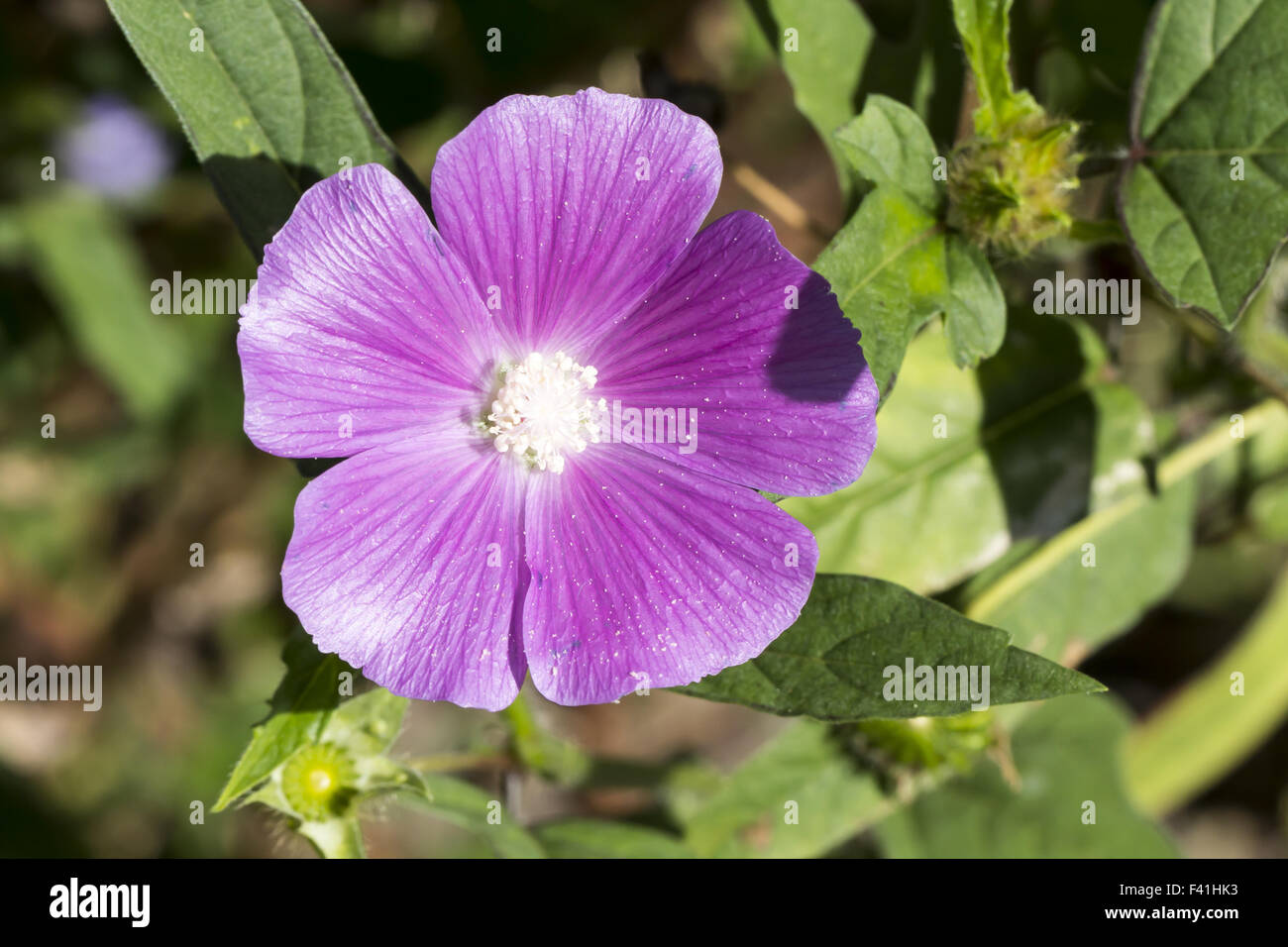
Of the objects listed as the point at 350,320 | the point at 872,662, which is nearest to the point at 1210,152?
the point at 872,662

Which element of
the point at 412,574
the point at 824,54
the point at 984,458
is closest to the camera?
the point at 412,574

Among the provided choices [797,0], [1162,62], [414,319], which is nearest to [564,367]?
[414,319]

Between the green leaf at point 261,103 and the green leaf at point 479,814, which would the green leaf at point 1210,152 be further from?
the green leaf at point 479,814

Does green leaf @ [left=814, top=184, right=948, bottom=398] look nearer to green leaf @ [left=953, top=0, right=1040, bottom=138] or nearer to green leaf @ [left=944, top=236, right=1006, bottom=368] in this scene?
green leaf @ [left=944, top=236, right=1006, bottom=368]

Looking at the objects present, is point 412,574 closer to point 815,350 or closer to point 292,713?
point 292,713

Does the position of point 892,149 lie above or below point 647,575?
above

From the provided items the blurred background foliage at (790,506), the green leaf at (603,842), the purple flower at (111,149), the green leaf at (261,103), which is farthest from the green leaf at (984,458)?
the purple flower at (111,149)

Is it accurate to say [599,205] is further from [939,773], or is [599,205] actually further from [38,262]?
[38,262]
